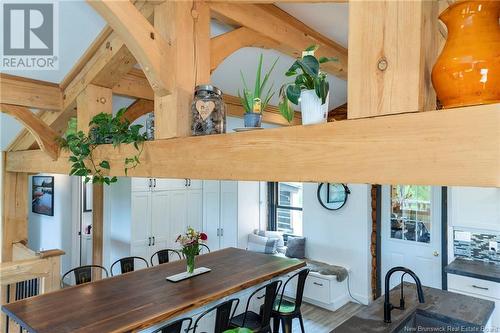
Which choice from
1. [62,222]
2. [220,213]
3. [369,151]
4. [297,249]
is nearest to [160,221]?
[220,213]

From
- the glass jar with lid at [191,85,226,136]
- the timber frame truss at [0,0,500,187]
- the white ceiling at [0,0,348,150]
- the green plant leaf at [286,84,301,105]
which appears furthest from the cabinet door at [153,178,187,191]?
the green plant leaf at [286,84,301,105]

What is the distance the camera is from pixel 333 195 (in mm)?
5078

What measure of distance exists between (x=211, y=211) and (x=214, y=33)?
371cm

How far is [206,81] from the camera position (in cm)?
161

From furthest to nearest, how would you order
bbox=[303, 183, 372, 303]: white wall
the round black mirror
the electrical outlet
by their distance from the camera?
the round black mirror
bbox=[303, 183, 372, 303]: white wall
the electrical outlet

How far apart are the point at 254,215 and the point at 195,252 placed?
315 centimetres

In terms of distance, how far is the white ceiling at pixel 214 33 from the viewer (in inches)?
77.1

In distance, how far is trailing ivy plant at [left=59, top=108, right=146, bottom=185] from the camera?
169 cm

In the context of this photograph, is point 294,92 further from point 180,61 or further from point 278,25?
point 278,25

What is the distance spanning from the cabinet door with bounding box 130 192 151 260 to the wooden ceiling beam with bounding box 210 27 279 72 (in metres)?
3.17

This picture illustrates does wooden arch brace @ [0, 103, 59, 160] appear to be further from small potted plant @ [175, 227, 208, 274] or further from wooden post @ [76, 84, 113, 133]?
small potted plant @ [175, 227, 208, 274]

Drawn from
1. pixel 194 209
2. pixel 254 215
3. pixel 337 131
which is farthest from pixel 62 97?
pixel 254 215

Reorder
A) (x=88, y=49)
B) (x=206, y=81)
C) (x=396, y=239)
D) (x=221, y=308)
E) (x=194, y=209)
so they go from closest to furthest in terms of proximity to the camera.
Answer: (x=206, y=81) → (x=88, y=49) → (x=221, y=308) → (x=396, y=239) → (x=194, y=209)

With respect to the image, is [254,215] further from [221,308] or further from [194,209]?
[221,308]
